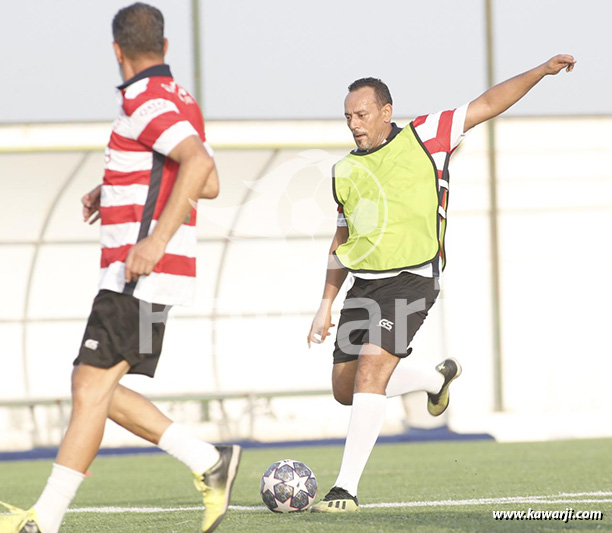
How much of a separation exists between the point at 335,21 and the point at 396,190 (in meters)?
14.4

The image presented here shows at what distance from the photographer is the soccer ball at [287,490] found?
5.16m

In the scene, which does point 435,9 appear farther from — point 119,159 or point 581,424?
point 119,159

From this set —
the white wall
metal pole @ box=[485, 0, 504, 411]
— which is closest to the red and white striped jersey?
the white wall

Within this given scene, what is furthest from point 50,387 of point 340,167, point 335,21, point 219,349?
point 340,167

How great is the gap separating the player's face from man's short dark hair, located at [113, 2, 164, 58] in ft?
Result: 4.99

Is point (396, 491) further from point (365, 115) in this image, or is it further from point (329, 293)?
point (365, 115)

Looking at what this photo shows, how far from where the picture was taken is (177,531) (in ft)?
14.3

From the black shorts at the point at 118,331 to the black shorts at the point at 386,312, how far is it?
A: 1.45 m

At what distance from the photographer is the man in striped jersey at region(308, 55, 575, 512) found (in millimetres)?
5250

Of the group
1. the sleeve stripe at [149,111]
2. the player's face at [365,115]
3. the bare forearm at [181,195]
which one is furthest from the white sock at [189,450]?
the player's face at [365,115]

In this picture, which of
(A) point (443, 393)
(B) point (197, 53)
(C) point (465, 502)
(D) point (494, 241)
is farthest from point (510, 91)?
(D) point (494, 241)

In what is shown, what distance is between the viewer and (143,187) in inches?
161

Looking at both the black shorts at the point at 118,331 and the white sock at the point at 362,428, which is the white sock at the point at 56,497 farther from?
the white sock at the point at 362,428

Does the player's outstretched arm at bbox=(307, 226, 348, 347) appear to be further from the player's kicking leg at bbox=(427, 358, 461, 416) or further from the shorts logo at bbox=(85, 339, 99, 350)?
the shorts logo at bbox=(85, 339, 99, 350)
